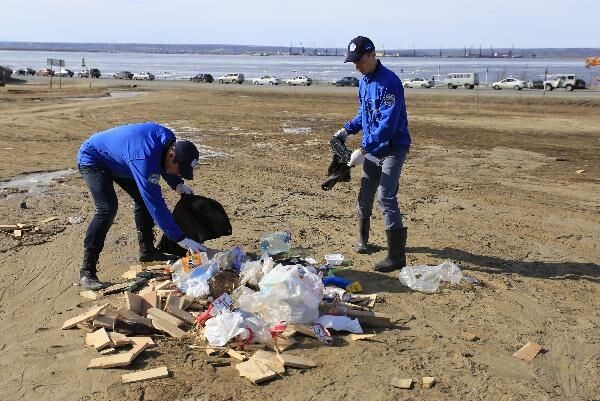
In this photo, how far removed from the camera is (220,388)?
426cm

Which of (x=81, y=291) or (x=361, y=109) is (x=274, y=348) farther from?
(x=361, y=109)

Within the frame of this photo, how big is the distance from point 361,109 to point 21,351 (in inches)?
151

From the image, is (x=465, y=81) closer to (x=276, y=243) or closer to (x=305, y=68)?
(x=276, y=243)

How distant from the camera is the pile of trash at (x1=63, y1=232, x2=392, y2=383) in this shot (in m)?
4.67

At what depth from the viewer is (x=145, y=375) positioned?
171 inches

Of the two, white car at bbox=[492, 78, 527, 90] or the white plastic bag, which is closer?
the white plastic bag

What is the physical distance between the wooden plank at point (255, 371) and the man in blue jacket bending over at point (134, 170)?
→ 1.30 metres

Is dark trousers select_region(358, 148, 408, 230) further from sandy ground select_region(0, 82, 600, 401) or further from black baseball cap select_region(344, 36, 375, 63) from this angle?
black baseball cap select_region(344, 36, 375, 63)

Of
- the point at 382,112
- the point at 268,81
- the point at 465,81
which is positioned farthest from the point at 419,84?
the point at 382,112

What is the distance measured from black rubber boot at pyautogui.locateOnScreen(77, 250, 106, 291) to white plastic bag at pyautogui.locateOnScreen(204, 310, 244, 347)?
1606mm

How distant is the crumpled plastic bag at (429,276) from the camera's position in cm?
607

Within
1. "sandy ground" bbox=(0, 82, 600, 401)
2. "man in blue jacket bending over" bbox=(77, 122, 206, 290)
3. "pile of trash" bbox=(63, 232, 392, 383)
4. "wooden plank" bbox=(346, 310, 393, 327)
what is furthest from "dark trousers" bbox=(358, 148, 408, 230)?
"man in blue jacket bending over" bbox=(77, 122, 206, 290)

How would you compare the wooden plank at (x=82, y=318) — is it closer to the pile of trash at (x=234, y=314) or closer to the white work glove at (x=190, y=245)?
the pile of trash at (x=234, y=314)

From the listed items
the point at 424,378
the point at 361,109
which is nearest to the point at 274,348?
the point at 424,378
